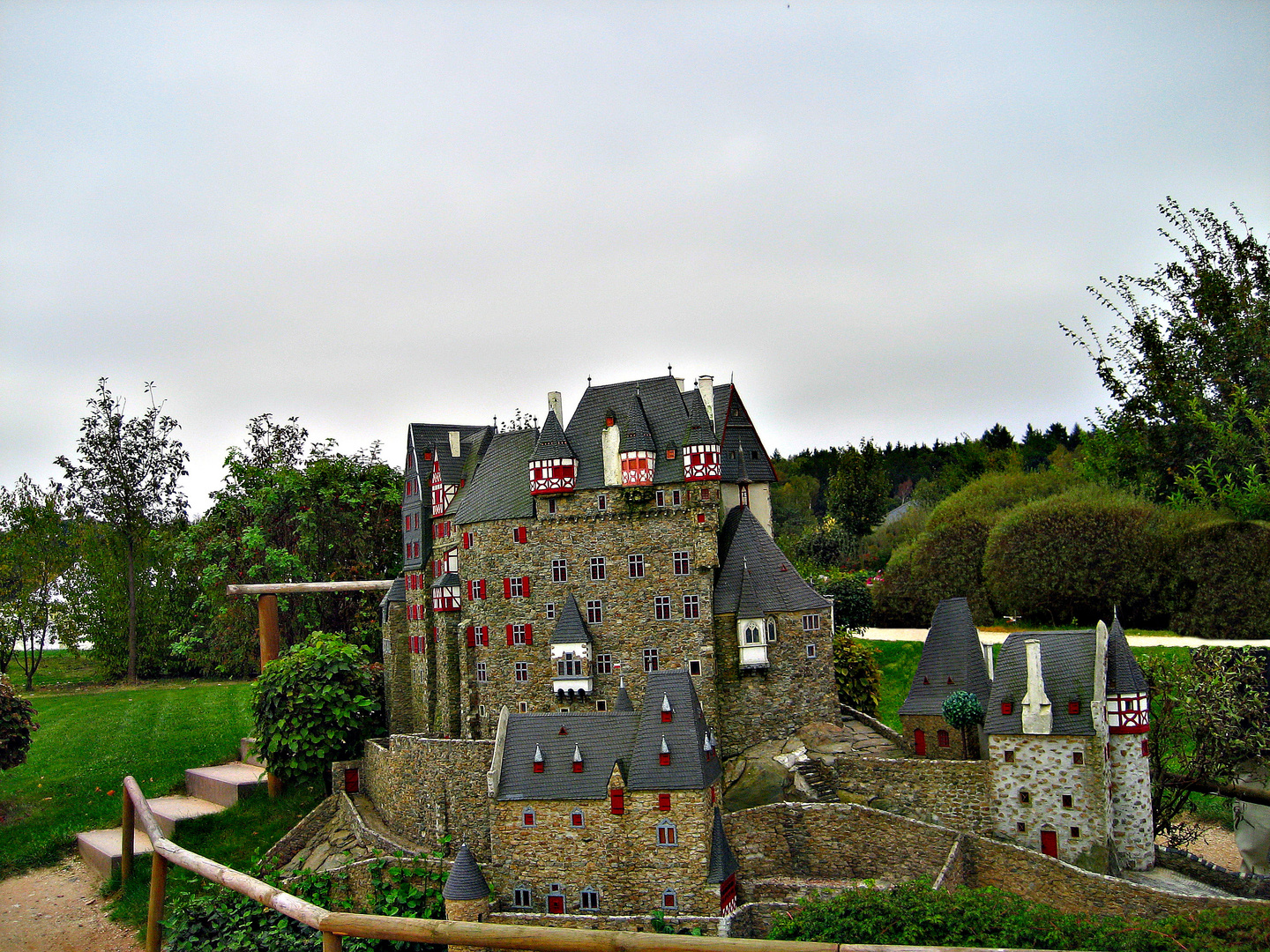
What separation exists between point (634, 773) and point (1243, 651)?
20583 millimetres

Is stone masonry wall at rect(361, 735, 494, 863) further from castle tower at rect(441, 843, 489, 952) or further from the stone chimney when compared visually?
the stone chimney

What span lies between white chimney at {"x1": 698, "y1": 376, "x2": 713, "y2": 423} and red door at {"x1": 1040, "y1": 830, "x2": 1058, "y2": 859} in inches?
646

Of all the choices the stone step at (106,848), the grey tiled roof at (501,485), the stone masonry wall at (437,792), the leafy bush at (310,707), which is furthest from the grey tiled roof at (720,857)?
the stone step at (106,848)

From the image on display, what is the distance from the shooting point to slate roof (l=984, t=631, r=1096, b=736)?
2797 cm

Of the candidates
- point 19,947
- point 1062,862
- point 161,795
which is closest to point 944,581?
point 1062,862

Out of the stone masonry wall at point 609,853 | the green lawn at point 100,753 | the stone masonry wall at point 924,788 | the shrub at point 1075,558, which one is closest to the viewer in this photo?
the stone masonry wall at point 609,853

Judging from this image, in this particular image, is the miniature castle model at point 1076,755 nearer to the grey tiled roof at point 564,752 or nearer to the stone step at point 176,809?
the grey tiled roof at point 564,752

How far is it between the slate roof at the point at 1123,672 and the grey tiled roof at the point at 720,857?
Result: 38.2ft

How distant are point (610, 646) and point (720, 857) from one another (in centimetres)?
879

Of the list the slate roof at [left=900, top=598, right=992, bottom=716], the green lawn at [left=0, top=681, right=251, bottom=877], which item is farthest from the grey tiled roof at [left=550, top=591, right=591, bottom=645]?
the green lawn at [left=0, top=681, right=251, bottom=877]

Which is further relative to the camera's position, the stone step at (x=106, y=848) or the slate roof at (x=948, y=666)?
the stone step at (x=106, y=848)

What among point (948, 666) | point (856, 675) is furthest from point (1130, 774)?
point (856, 675)

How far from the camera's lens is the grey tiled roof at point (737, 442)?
3694 centimetres

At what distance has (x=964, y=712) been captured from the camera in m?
30.8
